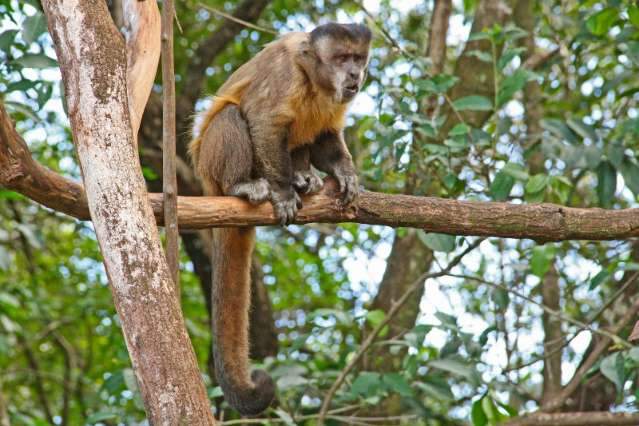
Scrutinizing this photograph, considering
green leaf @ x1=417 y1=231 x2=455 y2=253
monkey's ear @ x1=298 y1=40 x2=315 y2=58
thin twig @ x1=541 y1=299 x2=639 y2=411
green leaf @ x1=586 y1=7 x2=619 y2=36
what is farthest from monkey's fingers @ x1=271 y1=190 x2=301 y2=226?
green leaf @ x1=586 y1=7 x2=619 y2=36

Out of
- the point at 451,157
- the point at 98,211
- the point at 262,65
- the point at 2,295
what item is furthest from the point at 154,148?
the point at 98,211

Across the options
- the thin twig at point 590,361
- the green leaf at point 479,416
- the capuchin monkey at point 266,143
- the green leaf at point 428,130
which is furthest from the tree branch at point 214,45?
the thin twig at point 590,361

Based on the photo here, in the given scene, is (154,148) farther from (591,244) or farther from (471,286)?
(591,244)

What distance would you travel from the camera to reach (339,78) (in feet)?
17.5

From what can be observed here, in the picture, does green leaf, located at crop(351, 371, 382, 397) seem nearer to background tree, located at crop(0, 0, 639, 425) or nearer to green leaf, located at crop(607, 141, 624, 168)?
background tree, located at crop(0, 0, 639, 425)

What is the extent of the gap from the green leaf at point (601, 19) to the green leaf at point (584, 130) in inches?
26.4

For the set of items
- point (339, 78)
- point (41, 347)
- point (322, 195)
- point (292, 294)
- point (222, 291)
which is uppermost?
point (339, 78)

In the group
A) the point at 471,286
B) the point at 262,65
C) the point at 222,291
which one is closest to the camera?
the point at 222,291

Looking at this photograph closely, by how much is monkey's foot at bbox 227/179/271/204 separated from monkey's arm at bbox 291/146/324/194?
0.97 ft

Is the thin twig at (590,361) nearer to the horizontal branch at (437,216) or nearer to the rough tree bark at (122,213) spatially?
the horizontal branch at (437,216)

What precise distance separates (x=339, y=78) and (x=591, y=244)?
10.3ft

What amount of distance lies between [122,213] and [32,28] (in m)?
2.50

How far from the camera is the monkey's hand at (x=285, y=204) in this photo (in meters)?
4.46

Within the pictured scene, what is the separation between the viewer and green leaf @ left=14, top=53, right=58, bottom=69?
5098 mm
